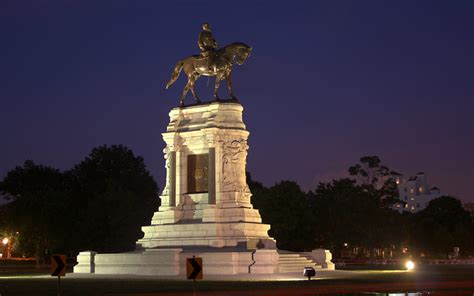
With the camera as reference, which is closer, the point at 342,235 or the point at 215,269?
the point at 215,269

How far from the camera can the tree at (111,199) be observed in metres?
85.1

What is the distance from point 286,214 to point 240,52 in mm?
28427

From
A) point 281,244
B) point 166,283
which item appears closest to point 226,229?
point 166,283

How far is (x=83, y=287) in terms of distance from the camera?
35.0m

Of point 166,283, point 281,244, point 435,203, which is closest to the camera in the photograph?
point 166,283

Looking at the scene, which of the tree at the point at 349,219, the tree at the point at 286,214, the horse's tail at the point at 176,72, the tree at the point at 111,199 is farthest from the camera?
the tree at the point at 349,219

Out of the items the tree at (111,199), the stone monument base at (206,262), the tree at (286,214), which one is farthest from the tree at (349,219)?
the stone monument base at (206,262)

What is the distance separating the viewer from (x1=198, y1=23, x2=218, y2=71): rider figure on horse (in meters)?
56.8

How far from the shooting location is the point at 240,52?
187 feet

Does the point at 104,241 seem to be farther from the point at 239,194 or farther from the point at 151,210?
the point at 239,194

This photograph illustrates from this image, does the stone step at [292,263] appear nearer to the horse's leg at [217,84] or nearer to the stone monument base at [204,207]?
the stone monument base at [204,207]

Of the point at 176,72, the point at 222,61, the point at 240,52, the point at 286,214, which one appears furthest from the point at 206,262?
the point at 286,214

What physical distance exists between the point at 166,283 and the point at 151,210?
52673mm

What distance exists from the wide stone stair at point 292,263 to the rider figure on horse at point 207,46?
45.5 ft
